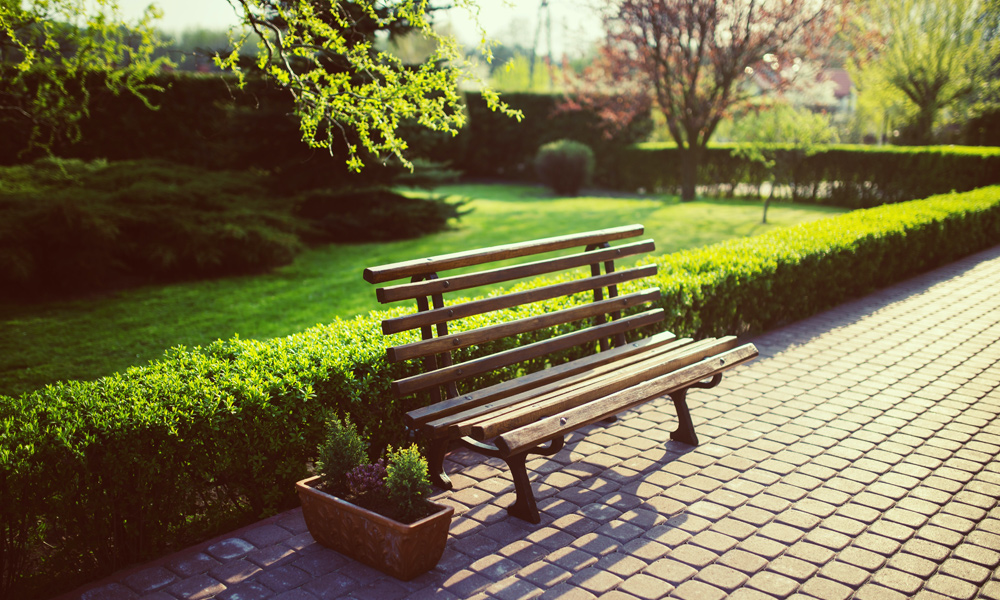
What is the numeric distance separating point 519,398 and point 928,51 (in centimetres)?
2559

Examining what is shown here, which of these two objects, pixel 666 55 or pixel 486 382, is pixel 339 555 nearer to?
pixel 486 382

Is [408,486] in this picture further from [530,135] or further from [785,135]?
[530,135]

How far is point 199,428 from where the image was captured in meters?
3.41

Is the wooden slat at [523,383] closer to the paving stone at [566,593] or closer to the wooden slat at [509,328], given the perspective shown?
the wooden slat at [509,328]

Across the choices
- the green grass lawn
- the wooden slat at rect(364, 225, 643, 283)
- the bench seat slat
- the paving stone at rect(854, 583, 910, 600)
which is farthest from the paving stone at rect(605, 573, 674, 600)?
the green grass lawn

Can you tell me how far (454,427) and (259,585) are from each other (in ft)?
3.75

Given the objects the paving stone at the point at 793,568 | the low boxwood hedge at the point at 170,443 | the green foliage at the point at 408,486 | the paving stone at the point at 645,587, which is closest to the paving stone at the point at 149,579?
the low boxwood hedge at the point at 170,443

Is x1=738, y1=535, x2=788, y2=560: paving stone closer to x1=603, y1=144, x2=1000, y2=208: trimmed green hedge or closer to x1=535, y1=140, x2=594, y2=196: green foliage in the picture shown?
x1=603, y1=144, x2=1000, y2=208: trimmed green hedge

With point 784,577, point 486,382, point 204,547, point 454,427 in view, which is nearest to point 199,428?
point 204,547

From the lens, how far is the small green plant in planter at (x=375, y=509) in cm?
314

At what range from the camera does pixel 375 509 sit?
128 inches

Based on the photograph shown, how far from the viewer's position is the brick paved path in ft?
10.3

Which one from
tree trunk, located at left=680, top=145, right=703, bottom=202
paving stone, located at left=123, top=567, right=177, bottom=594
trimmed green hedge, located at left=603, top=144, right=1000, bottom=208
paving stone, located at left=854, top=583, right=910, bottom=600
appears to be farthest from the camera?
tree trunk, located at left=680, top=145, right=703, bottom=202

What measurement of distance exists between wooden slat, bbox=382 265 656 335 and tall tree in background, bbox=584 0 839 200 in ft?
49.1
